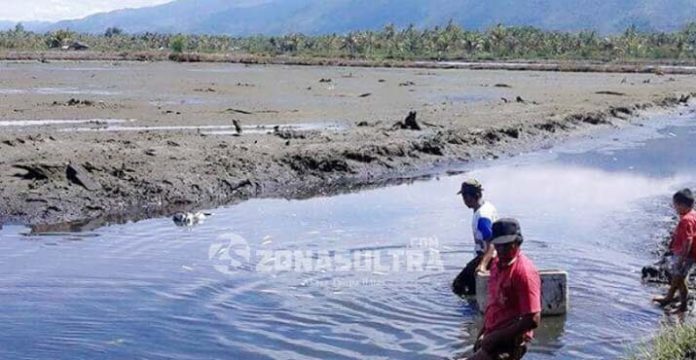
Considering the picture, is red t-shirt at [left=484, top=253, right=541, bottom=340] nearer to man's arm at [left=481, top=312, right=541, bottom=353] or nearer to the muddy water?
man's arm at [left=481, top=312, right=541, bottom=353]

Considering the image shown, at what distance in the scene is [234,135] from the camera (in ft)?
83.8

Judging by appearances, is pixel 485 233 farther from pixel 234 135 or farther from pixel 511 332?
pixel 234 135

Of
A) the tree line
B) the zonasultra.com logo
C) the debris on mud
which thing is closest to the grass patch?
the zonasultra.com logo

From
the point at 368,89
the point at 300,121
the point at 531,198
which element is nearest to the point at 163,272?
the point at 531,198

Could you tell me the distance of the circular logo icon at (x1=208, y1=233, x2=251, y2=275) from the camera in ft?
45.3

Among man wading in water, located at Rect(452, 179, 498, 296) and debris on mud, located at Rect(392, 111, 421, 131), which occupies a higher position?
man wading in water, located at Rect(452, 179, 498, 296)

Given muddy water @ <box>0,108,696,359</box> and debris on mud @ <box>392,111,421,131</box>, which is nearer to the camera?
muddy water @ <box>0,108,696,359</box>

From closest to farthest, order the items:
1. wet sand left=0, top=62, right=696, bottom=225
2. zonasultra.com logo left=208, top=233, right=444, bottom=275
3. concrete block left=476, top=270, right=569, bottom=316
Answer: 1. concrete block left=476, top=270, right=569, bottom=316
2. zonasultra.com logo left=208, top=233, right=444, bottom=275
3. wet sand left=0, top=62, right=696, bottom=225

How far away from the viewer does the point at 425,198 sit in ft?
66.4

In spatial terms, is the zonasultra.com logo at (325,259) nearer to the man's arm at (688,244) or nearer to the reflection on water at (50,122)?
the man's arm at (688,244)

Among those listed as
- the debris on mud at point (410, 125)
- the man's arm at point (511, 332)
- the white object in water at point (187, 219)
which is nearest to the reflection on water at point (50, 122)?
the debris on mud at point (410, 125)

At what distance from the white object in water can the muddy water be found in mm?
172

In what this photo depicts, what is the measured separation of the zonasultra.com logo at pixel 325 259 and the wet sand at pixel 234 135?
11.2ft

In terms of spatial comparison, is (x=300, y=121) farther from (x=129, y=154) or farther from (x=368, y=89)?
(x=368, y=89)
